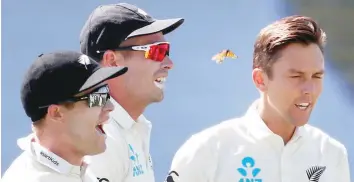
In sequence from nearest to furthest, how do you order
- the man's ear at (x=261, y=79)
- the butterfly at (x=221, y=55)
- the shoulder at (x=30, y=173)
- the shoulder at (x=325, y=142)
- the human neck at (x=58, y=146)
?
the shoulder at (x=30, y=173)
the human neck at (x=58, y=146)
the man's ear at (x=261, y=79)
the shoulder at (x=325, y=142)
the butterfly at (x=221, y=55)

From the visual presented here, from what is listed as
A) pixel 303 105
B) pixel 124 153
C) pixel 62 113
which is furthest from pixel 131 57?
pixel 303 105

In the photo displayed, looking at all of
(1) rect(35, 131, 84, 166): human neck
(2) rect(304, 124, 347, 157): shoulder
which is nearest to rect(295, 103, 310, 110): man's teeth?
(2) rect(304, 124, 347, 157): shoulder

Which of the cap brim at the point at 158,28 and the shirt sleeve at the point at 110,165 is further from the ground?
the cap brim at the point at 158,28

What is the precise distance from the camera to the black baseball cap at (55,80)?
2484mm

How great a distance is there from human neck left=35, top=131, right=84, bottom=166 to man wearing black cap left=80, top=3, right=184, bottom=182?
0.37m

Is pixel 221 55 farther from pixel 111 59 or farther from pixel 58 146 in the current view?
pixel 58 146

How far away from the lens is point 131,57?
3000 mm

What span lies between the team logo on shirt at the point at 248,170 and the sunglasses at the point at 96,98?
0.64m

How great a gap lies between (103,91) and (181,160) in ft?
1.59

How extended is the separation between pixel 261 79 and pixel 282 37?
18 centimetres

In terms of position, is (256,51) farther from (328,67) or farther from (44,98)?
(328,67)

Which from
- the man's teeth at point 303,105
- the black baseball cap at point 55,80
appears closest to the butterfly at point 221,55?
the man's teeth at point 303,105

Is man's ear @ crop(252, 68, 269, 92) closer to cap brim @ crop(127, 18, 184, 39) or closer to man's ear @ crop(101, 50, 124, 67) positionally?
cap brim @ crop(127, 18, 184, 39)

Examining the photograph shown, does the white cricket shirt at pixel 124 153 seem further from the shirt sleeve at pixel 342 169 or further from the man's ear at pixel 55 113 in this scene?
the shirt sleeve at pixel 342 169
